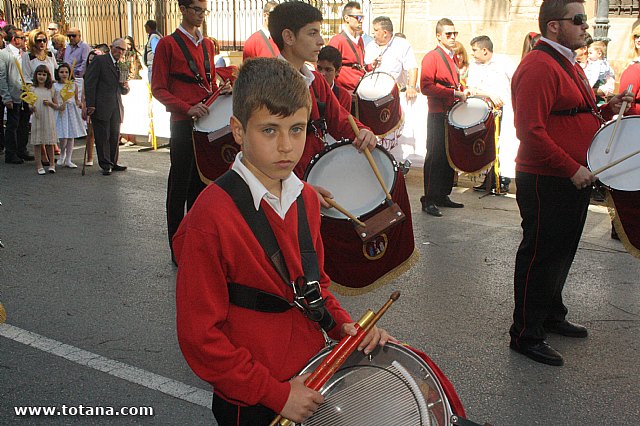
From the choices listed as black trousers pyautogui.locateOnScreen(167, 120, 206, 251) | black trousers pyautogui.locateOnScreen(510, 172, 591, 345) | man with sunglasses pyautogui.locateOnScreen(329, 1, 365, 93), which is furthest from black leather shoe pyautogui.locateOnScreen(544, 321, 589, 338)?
man with sunglasses pyautogui.locateOnScreen(329, 1, 365, 93)

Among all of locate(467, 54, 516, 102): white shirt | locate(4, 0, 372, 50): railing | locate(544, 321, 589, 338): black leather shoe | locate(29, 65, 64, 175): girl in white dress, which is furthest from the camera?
locate(4, 0, 372, 50): railing

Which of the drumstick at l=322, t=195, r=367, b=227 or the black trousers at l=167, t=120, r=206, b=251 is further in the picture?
the black trousers at l=167, t=120, r=206, b=251

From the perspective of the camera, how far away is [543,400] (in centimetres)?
405

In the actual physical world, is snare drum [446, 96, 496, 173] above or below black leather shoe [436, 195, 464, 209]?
above

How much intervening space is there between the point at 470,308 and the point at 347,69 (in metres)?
5.26

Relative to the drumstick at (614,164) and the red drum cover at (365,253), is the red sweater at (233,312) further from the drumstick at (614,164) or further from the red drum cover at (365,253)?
the drumstick at (614,164)

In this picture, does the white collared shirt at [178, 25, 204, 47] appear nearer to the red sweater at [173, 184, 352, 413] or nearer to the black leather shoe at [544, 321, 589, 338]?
the black leather shoe at [544, 321, 589, 338]

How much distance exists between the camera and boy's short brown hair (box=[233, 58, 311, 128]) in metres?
2.16

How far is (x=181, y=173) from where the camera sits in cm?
617

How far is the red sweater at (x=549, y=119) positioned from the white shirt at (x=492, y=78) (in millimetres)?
5281

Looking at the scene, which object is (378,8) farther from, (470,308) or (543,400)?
(543,400)

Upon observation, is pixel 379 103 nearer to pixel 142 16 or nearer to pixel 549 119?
pixel 549 119

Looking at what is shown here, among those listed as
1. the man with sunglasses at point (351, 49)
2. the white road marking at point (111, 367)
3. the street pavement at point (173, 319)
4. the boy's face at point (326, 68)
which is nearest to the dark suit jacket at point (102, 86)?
the street pavement at point (173, 319)

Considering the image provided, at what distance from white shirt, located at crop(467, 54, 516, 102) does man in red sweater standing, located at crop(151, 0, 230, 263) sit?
4447 mm
